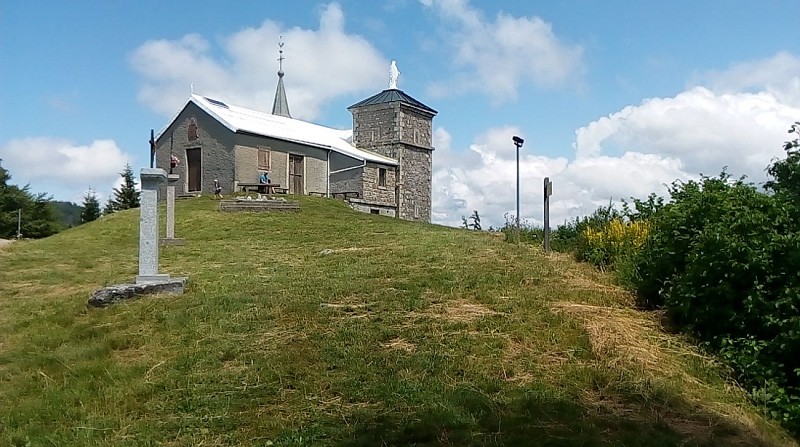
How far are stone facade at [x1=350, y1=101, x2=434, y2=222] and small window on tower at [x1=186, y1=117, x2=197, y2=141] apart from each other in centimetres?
791

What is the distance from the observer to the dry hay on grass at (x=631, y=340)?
5.17m

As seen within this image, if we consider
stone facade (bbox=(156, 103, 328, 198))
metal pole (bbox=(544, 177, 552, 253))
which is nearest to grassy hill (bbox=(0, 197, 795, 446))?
metal pole (bbox=(544, 177, 552, 253))

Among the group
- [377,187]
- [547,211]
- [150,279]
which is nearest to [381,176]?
[377,187]

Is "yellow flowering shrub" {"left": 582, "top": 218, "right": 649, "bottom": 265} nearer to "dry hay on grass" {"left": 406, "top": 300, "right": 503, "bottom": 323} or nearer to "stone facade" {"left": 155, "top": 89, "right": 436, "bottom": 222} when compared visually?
"dry hay on grass" {"left": 406, "top": 300, "right": 503, "bottom": 323}

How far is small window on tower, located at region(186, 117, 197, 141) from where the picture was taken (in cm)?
2605

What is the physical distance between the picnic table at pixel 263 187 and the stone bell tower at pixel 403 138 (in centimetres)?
684

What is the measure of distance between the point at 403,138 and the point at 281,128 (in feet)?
18.3

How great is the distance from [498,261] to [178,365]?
488 cm

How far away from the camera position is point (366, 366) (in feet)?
16.4

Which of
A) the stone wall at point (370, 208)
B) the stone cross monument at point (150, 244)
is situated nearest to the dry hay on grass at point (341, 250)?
the stone cross monument at point (150, 244)

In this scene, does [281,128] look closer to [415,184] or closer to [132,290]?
[415,184]

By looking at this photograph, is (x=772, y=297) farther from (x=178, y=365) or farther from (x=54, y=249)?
(x=54, y=249)

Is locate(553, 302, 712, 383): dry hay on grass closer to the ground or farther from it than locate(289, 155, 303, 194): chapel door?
closer to the ground

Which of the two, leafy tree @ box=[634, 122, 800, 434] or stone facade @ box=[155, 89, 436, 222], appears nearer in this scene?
leafy tree @ box=[634, 122, 800, 434]
